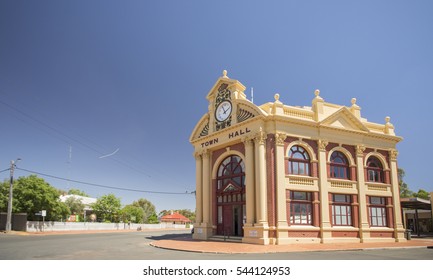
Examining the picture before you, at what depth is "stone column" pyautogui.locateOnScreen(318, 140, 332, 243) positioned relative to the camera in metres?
26.0

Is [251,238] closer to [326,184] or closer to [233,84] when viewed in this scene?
[326,184]

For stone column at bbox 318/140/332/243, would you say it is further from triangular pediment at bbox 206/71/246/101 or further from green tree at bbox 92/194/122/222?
green tree at bbox 92/194/122/222

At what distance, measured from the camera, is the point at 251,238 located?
25.1 meters

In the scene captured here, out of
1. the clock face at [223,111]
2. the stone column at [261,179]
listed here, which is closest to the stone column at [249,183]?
the stone column at [261,179]

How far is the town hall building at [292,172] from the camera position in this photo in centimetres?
2553

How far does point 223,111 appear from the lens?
98.8 ft

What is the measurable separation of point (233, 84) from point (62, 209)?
1276 inches

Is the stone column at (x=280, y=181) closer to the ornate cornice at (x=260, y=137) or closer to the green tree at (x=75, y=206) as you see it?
the ornate cornice at (x=260, y=137)

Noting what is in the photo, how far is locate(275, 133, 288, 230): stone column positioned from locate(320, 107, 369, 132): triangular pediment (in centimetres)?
436

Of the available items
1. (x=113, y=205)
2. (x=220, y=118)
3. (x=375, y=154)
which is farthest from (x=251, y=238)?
(x=113, y=205)

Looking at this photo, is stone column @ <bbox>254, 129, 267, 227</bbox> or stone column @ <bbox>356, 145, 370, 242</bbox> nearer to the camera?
stone column @ <bbox>254, 129, 267, 227</bbox>

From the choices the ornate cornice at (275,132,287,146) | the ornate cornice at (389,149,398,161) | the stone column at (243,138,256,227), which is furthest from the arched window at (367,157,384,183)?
the stone column at (243,138,256,227)

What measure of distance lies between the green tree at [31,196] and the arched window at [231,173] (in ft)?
85.0
